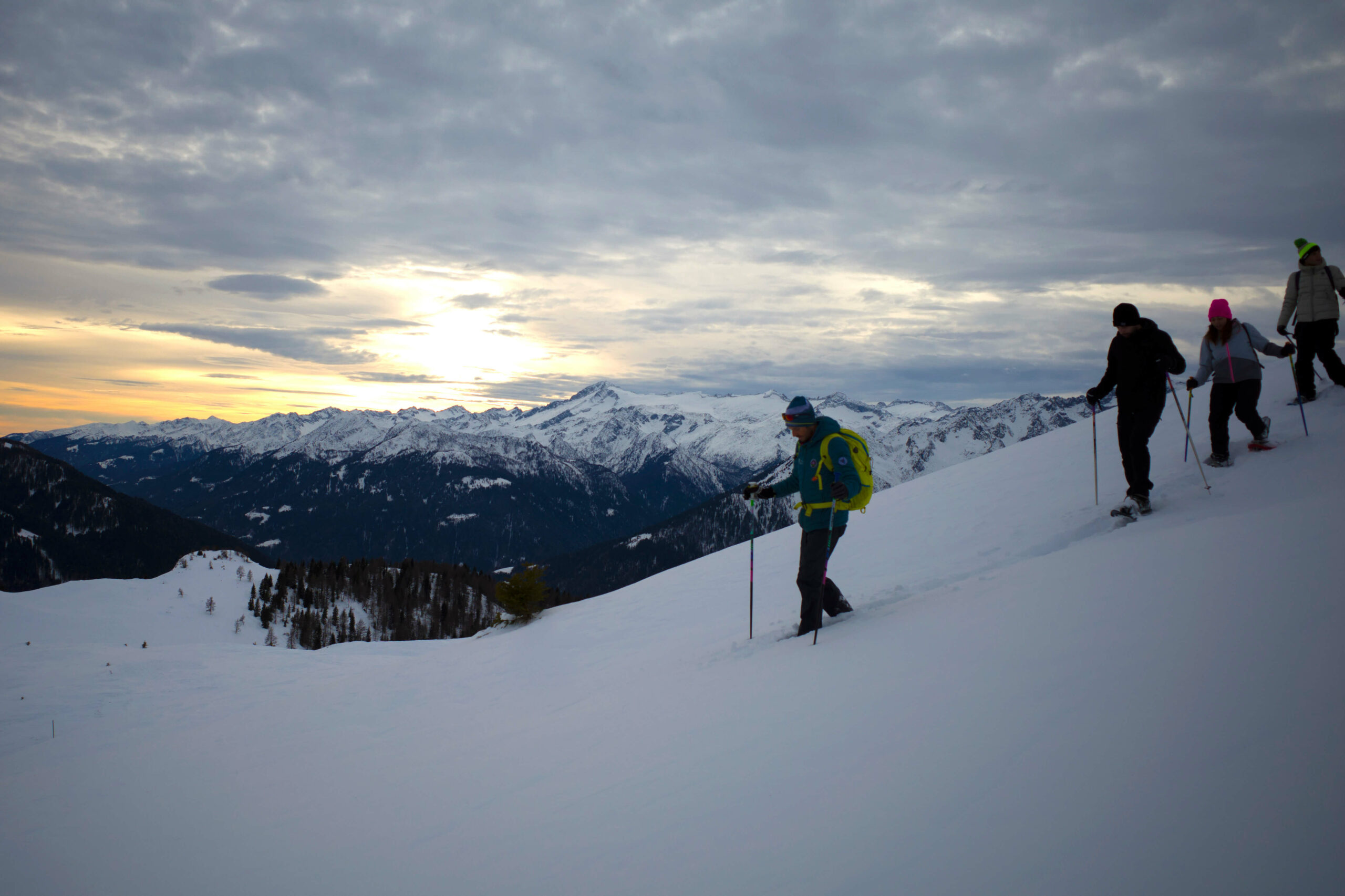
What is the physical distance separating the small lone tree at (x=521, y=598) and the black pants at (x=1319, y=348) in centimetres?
1636

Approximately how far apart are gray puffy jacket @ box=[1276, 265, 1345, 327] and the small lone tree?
1652 cm

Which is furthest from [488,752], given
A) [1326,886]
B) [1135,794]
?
[1326,886]

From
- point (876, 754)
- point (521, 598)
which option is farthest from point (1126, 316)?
point (521, 598)

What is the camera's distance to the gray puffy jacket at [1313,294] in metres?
9.55

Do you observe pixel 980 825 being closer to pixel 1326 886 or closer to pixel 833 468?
pixel 1326 886

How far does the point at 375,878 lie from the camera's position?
3.82 meters

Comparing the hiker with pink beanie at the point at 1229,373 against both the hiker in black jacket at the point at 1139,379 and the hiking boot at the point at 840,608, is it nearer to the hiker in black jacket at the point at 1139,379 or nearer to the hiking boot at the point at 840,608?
the hiker in black jacket at the point at 1139,379

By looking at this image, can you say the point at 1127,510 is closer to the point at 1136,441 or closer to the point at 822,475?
the point at 1136,441

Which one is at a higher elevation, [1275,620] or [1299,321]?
[1299,321]

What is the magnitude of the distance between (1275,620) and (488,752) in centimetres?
625

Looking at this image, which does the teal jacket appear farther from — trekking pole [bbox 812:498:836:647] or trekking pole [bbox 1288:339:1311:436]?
trekking pole [bbox 1288:339:1311:436]

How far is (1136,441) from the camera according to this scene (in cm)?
794

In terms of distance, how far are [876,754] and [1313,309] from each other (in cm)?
1187

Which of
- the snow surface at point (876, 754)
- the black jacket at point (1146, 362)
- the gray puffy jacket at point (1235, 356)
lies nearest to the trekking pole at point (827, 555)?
the snow surface at point (876, 754)
